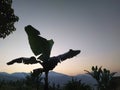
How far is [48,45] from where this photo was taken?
16.3 metres

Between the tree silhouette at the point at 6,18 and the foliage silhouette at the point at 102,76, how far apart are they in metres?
11.5

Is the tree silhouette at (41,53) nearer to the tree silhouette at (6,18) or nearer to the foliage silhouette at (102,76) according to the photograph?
the tree silhouette at (6,18)

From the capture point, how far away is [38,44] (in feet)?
53.0

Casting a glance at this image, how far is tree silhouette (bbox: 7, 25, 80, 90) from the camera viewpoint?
15.8 meters

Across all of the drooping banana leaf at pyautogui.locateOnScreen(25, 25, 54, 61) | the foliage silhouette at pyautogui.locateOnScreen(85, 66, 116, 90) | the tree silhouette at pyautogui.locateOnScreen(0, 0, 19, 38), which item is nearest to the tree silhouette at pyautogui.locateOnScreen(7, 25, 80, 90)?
the drooping banana leaf at pyautogui.locateOnScreen(25, 25, 54, 61)

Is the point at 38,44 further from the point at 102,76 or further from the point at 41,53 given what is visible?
the point at 102,76

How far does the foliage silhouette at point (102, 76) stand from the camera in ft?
106

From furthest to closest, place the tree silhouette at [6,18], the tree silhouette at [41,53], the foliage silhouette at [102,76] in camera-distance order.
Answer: the foliage silhouette at [102,76], the tree silhouette at [6,18], the tree silhouette at [41,53]

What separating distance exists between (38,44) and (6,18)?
919cm

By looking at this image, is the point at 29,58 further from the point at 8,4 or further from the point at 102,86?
the point at 102,86

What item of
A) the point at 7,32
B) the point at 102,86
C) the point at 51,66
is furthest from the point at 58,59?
the point at 102,86

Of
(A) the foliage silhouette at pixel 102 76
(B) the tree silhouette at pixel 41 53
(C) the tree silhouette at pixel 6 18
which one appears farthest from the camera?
(A) the foliage silhouette at pixel 102 76

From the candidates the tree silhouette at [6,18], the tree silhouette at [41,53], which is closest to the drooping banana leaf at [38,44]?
the tree silhouette at [41,53]

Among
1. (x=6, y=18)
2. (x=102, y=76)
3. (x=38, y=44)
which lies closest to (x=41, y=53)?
(x=38, y=44)
